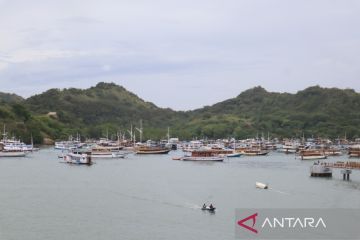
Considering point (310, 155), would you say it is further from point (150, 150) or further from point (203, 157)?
point (150, 150)

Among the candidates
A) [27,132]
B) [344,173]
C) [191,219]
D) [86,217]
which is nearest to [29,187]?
[86,217]

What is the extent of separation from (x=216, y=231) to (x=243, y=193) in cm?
2176

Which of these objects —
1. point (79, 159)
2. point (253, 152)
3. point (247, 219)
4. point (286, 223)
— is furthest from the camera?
point (253, 152)

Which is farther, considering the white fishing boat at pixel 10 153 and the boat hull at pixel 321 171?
the white fishing boat at pixel 10 153

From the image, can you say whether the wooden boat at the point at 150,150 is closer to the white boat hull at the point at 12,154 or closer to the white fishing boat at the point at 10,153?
the white boat hull at the point at 12,154

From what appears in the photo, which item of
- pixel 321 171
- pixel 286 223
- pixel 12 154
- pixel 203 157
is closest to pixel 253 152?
pixel 203 157

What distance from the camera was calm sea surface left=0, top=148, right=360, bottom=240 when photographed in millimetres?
47750

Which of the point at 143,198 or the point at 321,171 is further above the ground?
the point at 321,171

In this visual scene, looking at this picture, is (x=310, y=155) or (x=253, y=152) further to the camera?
(x=253, y=152)

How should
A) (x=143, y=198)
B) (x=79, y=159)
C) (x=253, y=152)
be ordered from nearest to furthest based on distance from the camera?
(x=143, y=198) < (x=79, y=159) < (x=253, y=152)

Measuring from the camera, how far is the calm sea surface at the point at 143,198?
4775 centimetres

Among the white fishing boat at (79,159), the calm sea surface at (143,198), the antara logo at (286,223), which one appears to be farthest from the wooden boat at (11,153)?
the antara logo at (286,223)

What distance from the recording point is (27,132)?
189375mm

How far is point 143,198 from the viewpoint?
63312 mm
